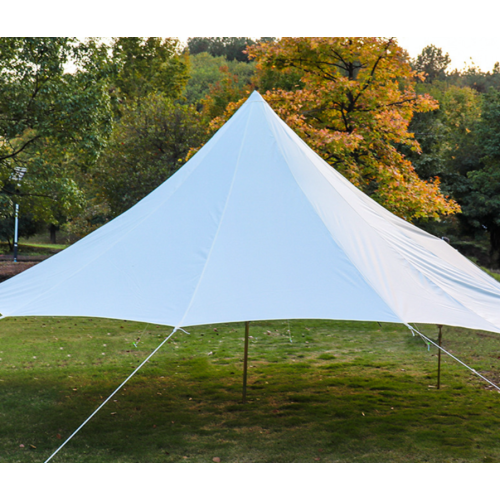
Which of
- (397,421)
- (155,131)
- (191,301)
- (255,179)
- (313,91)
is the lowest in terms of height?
(397,421)

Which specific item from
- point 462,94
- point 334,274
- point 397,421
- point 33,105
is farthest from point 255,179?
point 462,94

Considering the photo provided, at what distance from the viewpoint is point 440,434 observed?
14.4ft

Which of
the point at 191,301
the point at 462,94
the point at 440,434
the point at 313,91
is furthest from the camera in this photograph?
the point at 462,94

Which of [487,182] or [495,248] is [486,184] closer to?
[487,182]

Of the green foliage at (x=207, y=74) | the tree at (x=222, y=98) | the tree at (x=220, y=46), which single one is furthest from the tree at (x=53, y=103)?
the tree at (x=220, y=46)

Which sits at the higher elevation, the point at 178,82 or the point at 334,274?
the point at 178,82

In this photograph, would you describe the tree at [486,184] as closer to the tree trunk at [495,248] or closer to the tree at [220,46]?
the tree trunk at [495,248]

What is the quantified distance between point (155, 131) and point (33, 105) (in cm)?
303

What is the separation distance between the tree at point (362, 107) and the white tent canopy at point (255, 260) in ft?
15.1

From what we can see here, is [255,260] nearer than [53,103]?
Yes

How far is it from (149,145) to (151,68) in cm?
1498

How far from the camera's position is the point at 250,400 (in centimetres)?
530

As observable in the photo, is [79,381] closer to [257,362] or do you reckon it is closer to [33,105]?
[257,362]

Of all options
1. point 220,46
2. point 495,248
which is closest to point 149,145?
point 495,248
